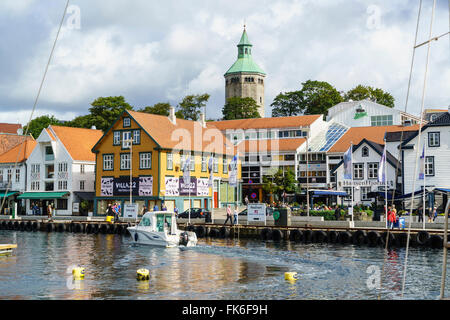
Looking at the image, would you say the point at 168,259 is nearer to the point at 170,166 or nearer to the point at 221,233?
the point at 221,233

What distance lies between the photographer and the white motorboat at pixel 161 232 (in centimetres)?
3878

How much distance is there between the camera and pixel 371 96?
11069 centimetres

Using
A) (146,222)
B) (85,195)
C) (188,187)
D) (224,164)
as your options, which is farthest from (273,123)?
(146,222)

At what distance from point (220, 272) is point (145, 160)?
40946mm

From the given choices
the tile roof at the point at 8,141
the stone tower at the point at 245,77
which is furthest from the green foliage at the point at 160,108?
the stone tower at the point at 245,77

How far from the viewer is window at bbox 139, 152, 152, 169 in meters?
66.7

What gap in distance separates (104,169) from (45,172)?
475 inches

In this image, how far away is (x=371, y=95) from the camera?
111125 millimetres

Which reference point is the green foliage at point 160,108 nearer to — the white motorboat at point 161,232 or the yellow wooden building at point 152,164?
the yellow wooden building at point 152,164

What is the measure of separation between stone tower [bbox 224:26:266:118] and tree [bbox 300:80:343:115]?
41753 mm

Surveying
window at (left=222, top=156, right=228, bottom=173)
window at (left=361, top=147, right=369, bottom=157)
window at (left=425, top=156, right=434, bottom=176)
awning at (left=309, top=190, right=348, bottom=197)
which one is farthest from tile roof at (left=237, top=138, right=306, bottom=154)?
window at (left=425, top=156, right=434, bottom=176)

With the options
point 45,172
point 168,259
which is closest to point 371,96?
point 45,172

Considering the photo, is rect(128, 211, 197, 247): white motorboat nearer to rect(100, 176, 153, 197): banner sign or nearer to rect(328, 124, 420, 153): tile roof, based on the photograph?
rect(100, 176, 153, 197): banner sign
